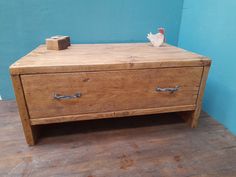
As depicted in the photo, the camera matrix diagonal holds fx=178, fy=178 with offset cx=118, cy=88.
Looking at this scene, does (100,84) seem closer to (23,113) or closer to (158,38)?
(23,113)

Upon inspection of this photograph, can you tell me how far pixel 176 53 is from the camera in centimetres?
101

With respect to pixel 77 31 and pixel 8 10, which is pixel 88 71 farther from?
pixel 8 10

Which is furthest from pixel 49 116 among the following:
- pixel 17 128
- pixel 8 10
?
pixel 8 10

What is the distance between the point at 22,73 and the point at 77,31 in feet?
2.01

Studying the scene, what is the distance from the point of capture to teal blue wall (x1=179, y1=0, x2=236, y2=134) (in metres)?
0.99

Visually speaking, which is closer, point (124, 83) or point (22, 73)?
point (22, 73)

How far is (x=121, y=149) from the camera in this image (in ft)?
2.93

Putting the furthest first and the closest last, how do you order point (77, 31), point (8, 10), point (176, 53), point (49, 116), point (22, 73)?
point (77, 31)
point (8, 10)
point (176, 53)
point (49, 116)
point (22, 73)

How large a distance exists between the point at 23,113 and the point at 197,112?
92cm

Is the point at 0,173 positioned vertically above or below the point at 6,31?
below

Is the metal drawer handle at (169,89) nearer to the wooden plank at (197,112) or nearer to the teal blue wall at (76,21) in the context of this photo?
the wooden plank at (197,112)

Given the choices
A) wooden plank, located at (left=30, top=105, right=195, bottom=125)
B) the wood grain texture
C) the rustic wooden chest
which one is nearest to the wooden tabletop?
the rustic wooden chest

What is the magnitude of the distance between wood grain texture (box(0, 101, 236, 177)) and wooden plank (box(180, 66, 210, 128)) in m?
0.04

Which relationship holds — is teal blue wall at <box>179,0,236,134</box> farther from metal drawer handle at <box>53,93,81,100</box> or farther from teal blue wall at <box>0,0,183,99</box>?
metal drawer handle at <box>53,93,81,100</box>
